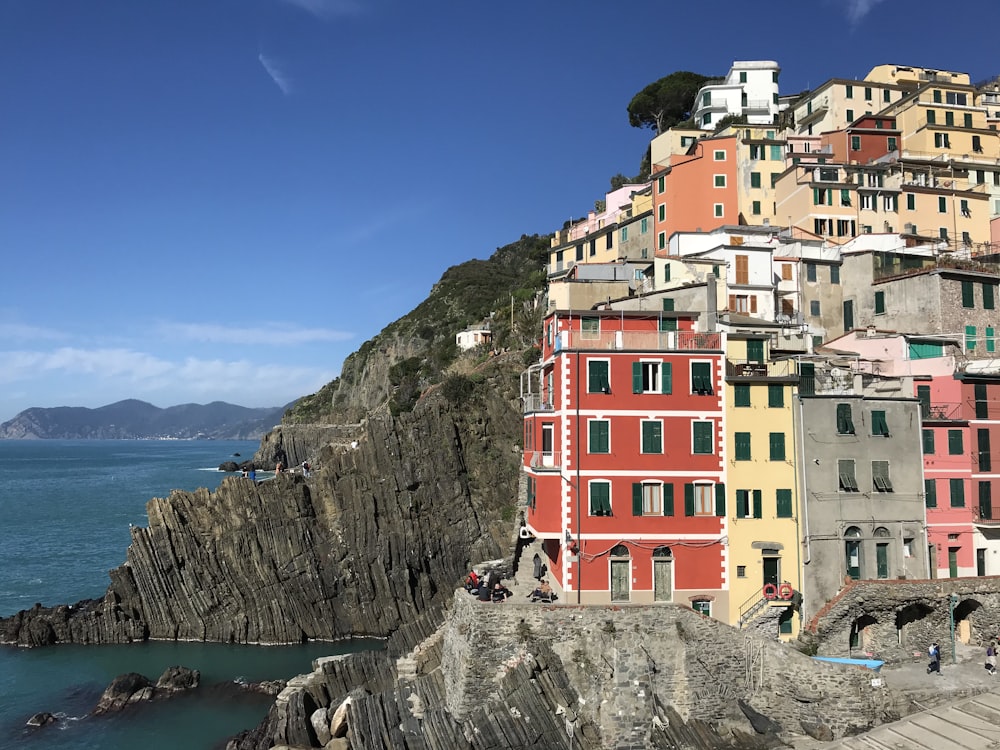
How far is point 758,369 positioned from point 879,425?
5376mm

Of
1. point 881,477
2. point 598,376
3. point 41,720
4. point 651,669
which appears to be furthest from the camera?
point 41,720

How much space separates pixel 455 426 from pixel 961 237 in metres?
39.2

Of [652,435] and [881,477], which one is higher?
[652,435]

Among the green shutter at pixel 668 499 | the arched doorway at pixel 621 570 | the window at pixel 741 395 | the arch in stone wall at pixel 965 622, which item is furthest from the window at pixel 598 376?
the arch in stone wall at pixel 965 622

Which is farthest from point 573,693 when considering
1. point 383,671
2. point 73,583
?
point 73,583

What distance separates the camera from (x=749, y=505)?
29.5 meters

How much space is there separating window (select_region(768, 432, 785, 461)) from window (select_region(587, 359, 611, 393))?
6926 millimetres

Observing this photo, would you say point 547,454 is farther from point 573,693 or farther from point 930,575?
point 930,575

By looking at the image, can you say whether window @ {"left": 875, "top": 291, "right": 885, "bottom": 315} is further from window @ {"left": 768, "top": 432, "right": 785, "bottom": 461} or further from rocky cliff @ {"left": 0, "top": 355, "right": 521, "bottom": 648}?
rocky cliff @ {"left": 0, "top": 355, "right": 521, "bottom": 648}

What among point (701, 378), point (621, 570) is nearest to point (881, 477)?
point (701, 378)

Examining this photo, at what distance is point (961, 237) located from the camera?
5322 cm

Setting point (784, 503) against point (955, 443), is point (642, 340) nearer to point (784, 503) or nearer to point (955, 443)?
point (784, 503)

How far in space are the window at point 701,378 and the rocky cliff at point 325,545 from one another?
77.5 ft

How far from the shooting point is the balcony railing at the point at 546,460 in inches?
1175
